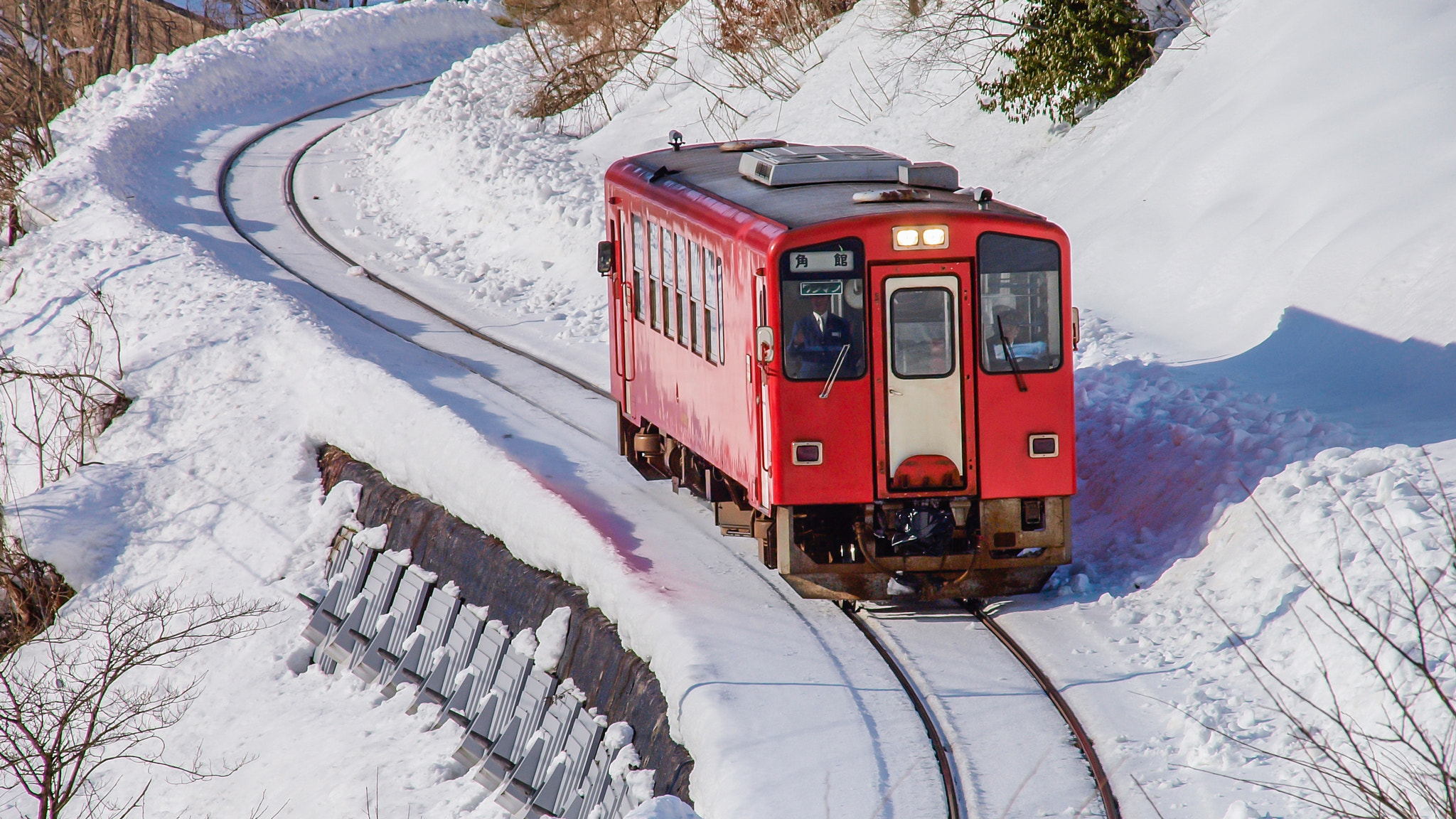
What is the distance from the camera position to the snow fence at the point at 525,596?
9.81 metres

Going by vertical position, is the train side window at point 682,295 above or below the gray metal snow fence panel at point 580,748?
above

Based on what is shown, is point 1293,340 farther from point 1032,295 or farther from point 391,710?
point 391,710

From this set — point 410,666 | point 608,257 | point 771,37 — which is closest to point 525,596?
point 410,666

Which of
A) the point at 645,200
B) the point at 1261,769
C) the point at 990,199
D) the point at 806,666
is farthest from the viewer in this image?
the point at 645,200

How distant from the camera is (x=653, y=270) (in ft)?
42.3

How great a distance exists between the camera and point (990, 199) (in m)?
10.6

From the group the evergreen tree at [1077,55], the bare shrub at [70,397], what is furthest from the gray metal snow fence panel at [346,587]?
the evergreen tree at [1077,55]

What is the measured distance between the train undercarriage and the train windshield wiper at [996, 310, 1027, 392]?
89cm

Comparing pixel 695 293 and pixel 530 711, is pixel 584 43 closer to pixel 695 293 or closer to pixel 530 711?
pixel 695 293

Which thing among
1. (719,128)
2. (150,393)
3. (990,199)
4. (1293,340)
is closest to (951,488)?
(990,199)

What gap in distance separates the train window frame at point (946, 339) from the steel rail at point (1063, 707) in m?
1.89

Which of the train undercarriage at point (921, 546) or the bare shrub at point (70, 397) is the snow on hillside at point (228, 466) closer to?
the bare shrub at point (70, 397)

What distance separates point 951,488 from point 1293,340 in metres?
5.19

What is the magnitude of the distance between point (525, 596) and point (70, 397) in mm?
10523
